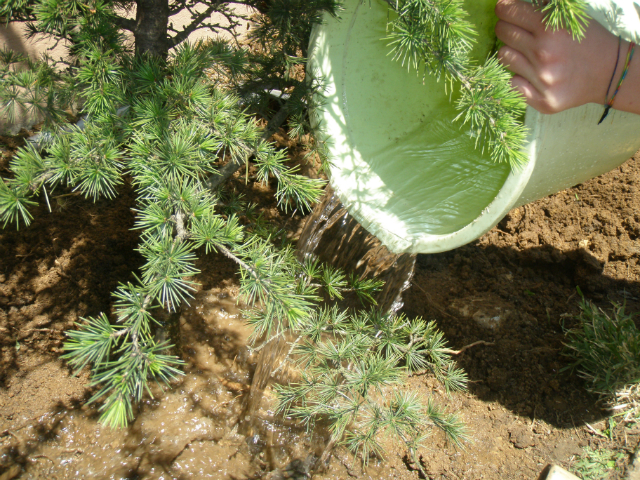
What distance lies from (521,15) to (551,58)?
0.44 ft

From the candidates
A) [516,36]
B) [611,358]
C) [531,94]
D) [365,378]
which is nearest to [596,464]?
[611,358]

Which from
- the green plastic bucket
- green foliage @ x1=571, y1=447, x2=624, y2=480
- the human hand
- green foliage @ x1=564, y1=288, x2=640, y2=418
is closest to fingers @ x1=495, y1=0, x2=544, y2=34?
the human hand

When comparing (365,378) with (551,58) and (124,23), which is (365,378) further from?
(124,23)

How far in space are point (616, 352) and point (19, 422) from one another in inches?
84.5

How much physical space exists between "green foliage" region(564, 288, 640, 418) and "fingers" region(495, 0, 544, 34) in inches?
45.7

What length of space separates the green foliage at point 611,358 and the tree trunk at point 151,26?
1.77 metres

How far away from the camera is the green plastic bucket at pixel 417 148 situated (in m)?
1.33

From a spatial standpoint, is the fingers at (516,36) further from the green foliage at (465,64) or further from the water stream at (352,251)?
the water stream at (352,251)

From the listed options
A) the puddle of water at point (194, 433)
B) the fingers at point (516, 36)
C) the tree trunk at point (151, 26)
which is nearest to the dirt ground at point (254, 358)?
the puddle of water at point (194, 433)

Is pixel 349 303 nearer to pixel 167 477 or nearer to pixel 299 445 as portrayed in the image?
pixel 299 445

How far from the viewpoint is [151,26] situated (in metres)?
1.29

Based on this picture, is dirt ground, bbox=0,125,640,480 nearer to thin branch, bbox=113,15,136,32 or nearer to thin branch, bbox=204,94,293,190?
thin branch, bbox=204,94,293,190

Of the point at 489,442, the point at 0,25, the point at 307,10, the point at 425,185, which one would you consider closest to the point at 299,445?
the point at 489,442

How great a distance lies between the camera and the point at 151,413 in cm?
179
